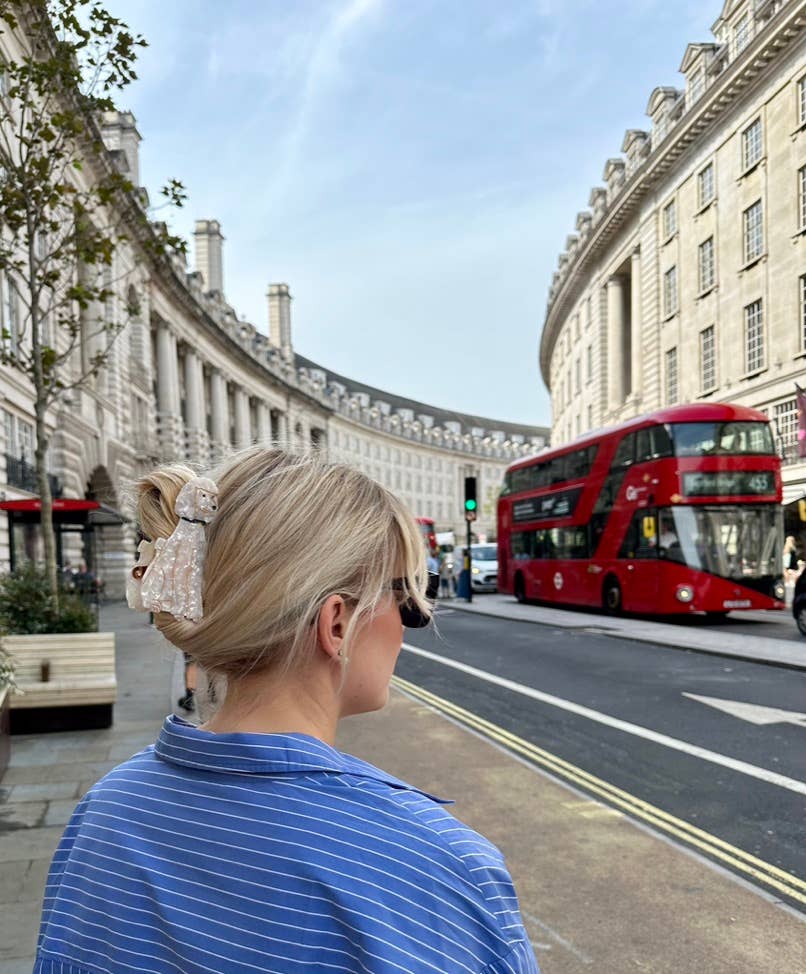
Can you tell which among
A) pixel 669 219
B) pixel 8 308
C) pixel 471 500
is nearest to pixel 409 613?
pixel 8 308

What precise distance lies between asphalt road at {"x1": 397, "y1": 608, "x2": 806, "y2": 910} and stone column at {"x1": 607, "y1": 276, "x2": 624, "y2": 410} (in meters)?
30.5

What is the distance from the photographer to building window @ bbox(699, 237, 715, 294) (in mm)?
32625

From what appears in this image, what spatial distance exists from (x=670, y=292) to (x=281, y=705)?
38.0 meters

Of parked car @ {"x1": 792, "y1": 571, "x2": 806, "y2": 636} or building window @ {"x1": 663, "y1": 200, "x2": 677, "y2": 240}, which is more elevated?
building window @ {"x1": 663, "y1": 200, "x2": 677, "y2": 240}

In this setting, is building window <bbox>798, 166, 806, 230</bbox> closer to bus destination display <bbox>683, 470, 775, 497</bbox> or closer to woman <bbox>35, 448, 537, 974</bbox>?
bus destination display <bbox>683, 470, 775, 497</bbox>

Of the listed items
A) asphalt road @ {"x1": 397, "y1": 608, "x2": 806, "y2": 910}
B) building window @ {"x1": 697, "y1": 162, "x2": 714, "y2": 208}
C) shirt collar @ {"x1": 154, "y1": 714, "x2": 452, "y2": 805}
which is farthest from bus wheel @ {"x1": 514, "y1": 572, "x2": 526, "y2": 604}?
shirt collar @ {"x1": 154, "y1": 714, "x2": 452, "y2": 805}

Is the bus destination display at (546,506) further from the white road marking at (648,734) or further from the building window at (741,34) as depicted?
the building window at (741,34)

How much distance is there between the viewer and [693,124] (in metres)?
32.2

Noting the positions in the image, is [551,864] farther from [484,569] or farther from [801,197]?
[484,569]

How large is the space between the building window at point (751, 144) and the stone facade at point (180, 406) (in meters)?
16.1

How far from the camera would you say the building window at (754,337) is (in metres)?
29.2

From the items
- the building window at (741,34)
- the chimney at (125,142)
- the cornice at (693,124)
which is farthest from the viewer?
the chimney at (125,142)

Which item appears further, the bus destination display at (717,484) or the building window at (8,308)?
the building window at (8,308)

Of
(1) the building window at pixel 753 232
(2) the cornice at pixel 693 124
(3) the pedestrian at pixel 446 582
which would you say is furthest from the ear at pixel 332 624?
(3) the pedestrian at pixel 446 582
